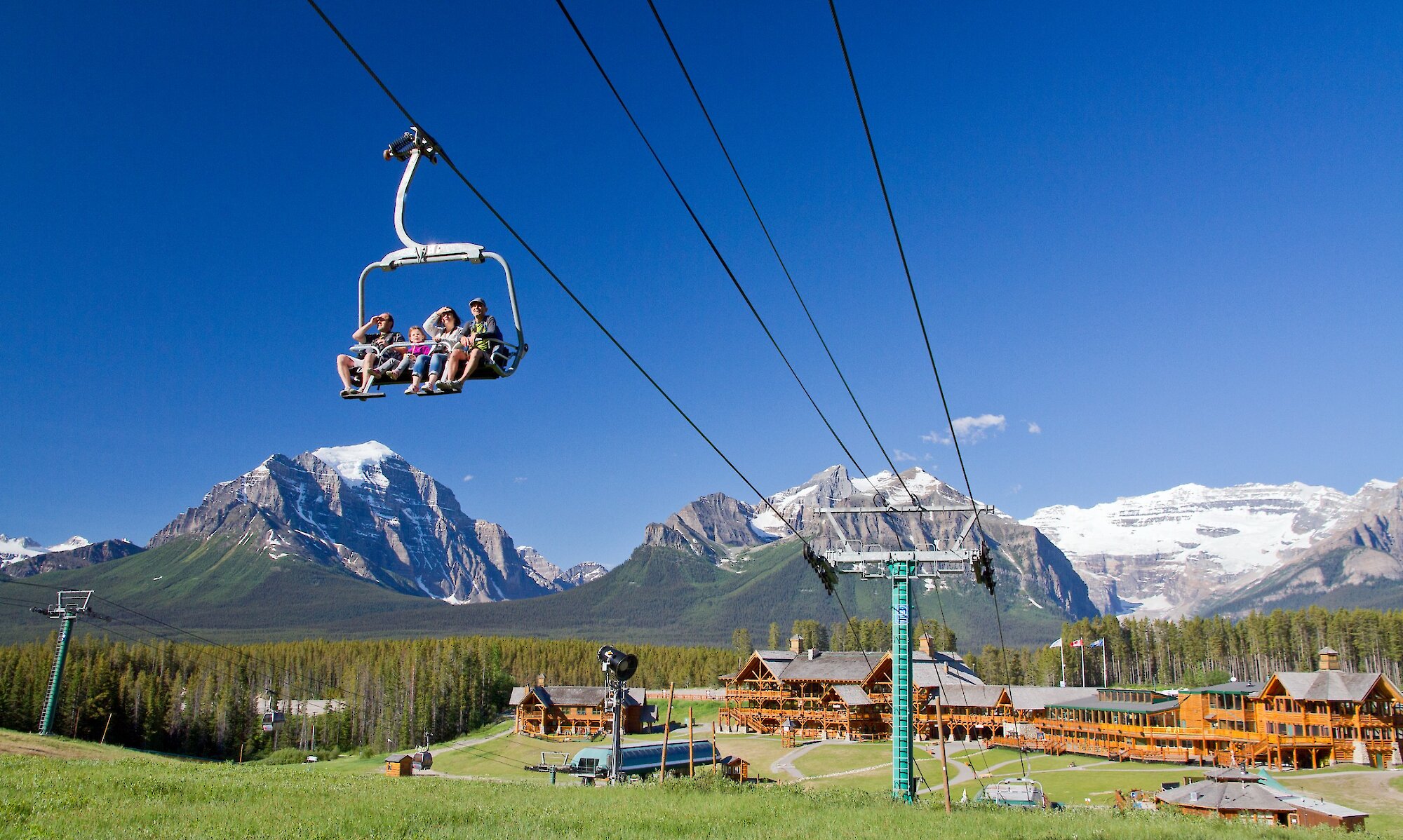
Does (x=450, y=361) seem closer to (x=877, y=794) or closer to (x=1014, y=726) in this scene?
(x=877, y=794)

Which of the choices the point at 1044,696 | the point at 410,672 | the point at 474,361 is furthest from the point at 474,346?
the point at 410,672

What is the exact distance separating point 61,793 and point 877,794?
96.4 ft

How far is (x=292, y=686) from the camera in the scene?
150625 millimetres

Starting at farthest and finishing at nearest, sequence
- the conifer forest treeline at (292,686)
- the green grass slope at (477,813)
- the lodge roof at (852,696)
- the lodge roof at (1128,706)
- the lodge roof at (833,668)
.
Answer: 1. the conifer forest treeline at (292,686)
2. the lodge roof at (833,668)
3. the lodge roof at (852,696)
4. the lodge roof at (1128,706)
5. the green grass slope at (477,813)

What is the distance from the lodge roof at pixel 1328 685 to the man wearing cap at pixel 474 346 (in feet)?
245

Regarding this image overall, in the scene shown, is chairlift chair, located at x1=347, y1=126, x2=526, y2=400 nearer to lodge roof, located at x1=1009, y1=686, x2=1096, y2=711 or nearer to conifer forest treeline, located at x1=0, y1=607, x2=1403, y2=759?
lodge roof, located at x1=1009, y1=686, x2=1096, y2=711

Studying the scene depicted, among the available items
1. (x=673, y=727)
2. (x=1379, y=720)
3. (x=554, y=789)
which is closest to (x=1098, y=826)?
(x=554, y=789)

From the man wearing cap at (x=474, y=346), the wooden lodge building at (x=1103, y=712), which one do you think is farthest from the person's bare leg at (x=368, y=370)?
the wooden lodge building at (x=1103, y=712)

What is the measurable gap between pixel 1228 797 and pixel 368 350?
44.9 metres

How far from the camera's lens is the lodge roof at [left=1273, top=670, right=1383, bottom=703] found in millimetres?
67750

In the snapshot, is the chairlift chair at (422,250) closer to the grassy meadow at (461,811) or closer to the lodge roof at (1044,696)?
the grassy meadow at (461,811)

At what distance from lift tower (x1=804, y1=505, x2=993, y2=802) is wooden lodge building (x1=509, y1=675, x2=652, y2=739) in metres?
68.3

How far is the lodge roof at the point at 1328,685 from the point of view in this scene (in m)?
67.8

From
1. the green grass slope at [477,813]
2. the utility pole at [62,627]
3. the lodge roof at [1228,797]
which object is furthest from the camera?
the utility pole at [62,627]
